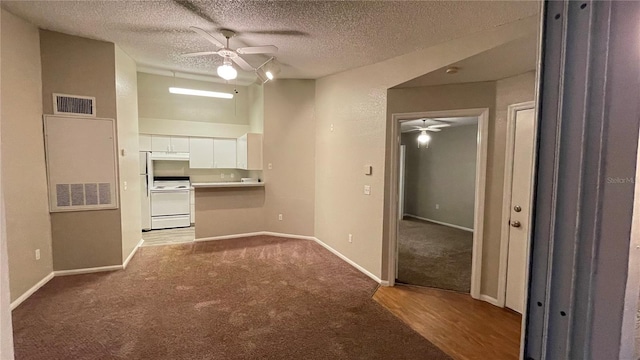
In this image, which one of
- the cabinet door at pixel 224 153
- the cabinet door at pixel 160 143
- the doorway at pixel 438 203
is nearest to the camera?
the doorway at pixel 438 203

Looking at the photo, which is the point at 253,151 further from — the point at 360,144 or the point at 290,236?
the point at 360,144

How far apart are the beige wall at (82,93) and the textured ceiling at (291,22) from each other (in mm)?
177

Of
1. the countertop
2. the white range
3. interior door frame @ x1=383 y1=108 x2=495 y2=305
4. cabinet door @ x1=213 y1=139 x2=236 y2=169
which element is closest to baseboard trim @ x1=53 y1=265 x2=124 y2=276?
the countertop

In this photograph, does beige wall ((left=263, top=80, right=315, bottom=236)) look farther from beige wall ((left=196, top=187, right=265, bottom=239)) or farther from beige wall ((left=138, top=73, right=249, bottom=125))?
beige wall ((left=138, top=73, right=249, bottom=125))

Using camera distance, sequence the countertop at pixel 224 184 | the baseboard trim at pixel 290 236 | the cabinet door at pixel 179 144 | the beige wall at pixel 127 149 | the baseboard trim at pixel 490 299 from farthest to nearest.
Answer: the cabinet door at pixel 179 144 → the baseboard trim at pixel 290 236 → the countertop at pixel 224 184 → the beige wall at pixel 127 149 → the baseboard trim at pixel 490 299

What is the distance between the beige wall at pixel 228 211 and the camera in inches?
193

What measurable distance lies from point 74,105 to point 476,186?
4853mm

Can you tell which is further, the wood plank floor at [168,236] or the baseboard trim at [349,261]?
the wood plank floor at [168,236]

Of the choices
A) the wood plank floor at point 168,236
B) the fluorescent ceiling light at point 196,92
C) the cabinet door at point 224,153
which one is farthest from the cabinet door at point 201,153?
the wood plank floor at point 168,236

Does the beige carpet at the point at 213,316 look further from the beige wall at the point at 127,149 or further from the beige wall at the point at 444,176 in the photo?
the beige wall at the point at 444,176

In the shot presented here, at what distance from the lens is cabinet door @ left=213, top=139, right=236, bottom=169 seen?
603cm

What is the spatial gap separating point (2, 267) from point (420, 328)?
108 inches

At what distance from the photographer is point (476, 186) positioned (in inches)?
122

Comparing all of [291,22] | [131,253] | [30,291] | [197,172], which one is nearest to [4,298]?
[291,22]
